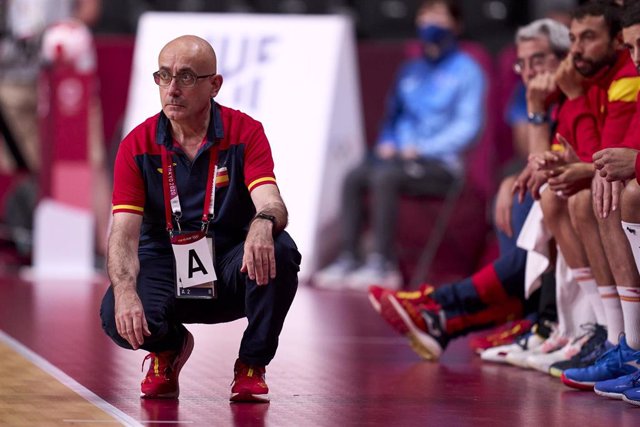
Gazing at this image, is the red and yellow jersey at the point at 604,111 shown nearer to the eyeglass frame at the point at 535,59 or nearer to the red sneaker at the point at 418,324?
the eyeglass frame at the point at 535,59

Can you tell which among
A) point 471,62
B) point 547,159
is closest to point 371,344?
point 547,159

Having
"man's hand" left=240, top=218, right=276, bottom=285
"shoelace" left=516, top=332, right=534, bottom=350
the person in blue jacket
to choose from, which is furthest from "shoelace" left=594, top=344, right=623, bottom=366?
the person in blue jacket

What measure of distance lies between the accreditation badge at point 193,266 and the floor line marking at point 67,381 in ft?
1.24

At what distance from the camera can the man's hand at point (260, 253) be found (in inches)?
146

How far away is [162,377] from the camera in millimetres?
4016

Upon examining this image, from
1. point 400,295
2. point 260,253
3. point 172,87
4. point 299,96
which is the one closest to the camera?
point 260,253

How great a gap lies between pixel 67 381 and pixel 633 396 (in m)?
1.68

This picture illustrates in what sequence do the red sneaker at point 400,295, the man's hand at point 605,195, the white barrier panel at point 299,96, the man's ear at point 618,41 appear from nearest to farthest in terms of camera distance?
the man's hand at point 605,195, the man's ear at point 618,41, the red sneaker at point 400,295, the white barrier panel at point 299,96

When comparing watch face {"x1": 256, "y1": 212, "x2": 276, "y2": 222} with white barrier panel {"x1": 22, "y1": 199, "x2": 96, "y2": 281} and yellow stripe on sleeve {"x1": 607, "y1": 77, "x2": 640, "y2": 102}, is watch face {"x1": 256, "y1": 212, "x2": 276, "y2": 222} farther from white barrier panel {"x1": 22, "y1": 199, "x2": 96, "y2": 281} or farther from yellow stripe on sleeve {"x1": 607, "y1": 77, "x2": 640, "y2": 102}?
white barrier panel {"x1": 22, "y1": 199, "x2": 96, "y2": 281}

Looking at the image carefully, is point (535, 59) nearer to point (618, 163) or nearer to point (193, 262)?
point (618, 163)

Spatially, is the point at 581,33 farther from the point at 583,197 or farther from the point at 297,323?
the point at 297,323

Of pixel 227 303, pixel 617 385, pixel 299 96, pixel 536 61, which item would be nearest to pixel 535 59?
pixel 536 61

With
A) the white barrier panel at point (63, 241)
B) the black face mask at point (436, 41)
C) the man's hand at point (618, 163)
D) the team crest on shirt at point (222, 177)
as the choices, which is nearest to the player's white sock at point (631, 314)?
the man's hand at point (618, 163)

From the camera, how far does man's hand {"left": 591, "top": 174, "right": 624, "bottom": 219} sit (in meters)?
4.14
